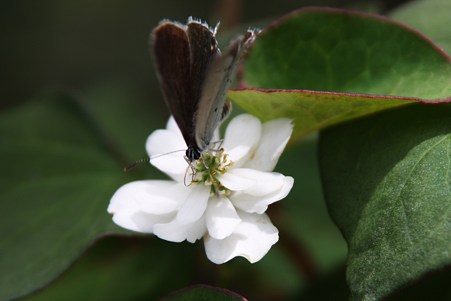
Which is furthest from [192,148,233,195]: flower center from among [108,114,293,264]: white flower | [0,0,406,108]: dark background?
[0,0,406,108]: dark background

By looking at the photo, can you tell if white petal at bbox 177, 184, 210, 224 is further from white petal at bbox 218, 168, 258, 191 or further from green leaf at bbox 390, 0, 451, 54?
green leaf at bbox 390, 0, 451, 54

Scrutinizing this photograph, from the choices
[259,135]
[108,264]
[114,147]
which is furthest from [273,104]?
[108,264]

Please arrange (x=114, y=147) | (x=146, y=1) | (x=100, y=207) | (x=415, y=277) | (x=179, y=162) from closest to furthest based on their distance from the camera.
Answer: (x=415, y=277) → (x=179, y=162) → (x=100, y=207) → (x=114, y=147) → (x=146, y=1)

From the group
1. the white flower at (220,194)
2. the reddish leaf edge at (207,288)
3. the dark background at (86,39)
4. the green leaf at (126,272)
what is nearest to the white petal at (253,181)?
the white flower at (220,194)

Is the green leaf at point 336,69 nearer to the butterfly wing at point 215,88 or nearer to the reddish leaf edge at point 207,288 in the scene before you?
the butterfly wing at point 215,88

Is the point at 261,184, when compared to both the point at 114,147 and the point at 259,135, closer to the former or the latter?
the point at 259,135

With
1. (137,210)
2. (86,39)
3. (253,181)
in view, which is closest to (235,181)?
(253,181)

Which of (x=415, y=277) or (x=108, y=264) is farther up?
(x=415, y=277)
